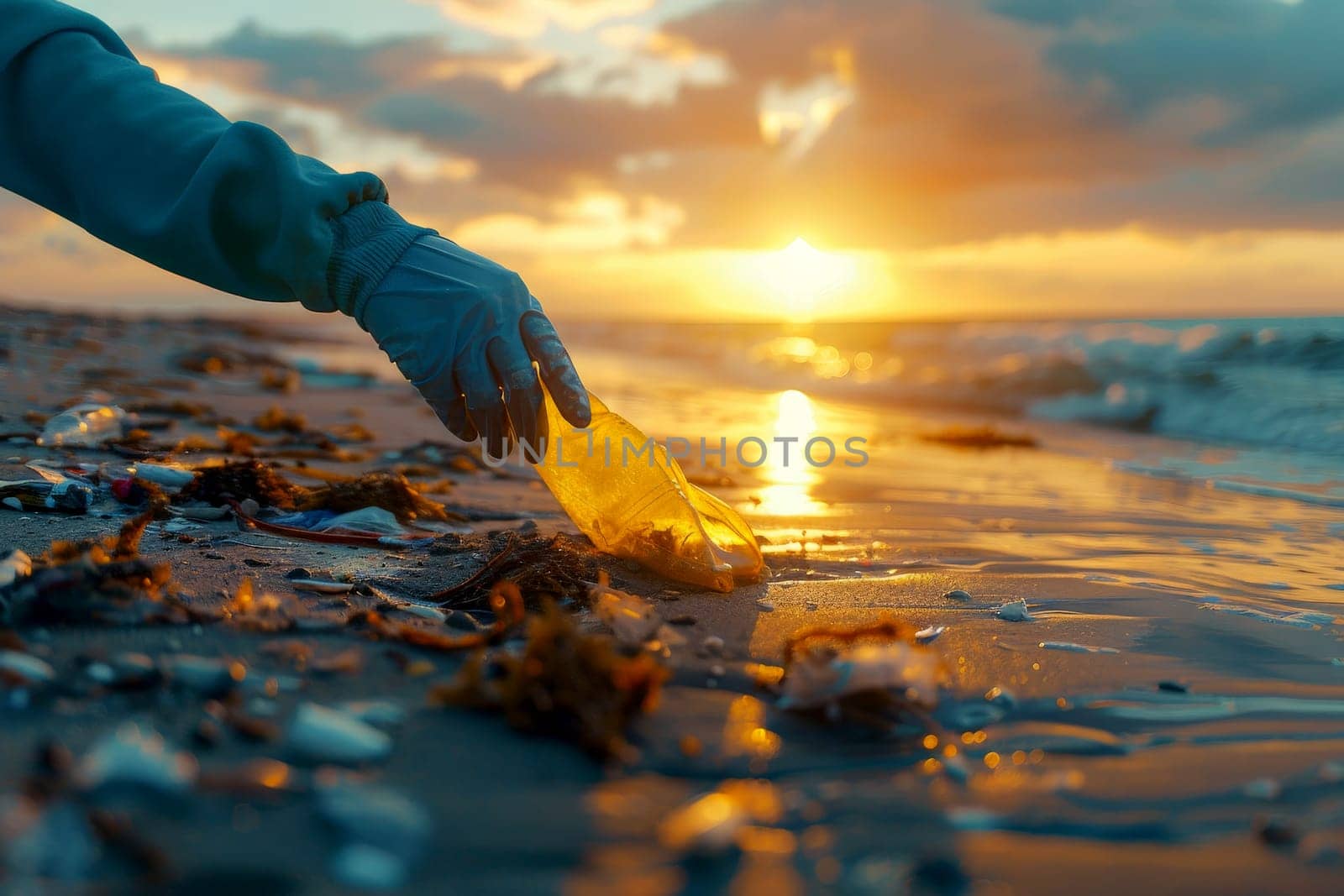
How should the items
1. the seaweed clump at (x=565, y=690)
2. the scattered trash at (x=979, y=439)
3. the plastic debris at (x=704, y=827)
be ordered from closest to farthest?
the plastic debris at (x=704, y=827)
the seaweed clump at (x=565, y=690)
the scattered trash at (x=979, y=439)

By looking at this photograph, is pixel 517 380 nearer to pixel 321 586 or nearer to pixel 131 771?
pixel 321 586

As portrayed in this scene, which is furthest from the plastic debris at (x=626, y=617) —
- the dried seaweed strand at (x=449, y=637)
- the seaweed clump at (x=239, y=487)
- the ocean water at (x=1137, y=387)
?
the ocean water at (x=1137, y=387)

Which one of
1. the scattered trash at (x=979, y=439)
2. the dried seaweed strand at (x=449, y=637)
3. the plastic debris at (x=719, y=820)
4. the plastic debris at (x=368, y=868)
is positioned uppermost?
the scattered trash at (x=979, y=439)

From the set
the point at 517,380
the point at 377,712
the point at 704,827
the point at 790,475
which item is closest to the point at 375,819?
the point at 377,712

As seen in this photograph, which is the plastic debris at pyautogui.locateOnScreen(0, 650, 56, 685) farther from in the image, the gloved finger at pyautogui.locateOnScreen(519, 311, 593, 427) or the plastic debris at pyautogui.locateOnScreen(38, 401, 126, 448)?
the plastic debris at pyautogui.locateOnScreen(38, 401, 126, 448)

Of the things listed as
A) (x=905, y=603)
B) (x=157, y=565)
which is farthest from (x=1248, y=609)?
(x=157, y=565)

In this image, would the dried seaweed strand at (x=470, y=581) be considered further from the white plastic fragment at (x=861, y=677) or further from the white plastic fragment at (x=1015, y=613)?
the white plastic fragment at (x=1015, y=613)

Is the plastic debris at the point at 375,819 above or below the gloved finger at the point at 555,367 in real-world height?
below

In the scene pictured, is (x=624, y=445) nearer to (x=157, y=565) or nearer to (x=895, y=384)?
(x=157, y=565)
